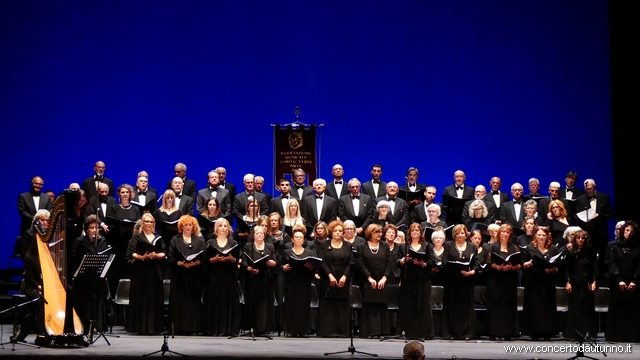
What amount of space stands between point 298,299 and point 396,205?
1.81 metres

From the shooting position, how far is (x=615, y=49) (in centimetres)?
1139

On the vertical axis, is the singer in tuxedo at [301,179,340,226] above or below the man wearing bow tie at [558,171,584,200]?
below

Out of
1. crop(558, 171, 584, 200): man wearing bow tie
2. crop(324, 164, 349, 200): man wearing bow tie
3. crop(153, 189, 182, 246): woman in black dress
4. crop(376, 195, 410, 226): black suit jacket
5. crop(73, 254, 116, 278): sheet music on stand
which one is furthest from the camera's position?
crop(558, 171, 584, 200): man wearing bow tie

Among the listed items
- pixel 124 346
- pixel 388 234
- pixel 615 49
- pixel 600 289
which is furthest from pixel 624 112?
pixel 124 346

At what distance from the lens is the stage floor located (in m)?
7.04

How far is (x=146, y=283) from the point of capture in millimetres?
8914

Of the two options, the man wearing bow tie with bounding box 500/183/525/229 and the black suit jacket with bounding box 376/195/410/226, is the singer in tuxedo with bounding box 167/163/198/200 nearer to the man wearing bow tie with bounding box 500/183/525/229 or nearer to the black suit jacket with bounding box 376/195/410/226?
the black suit jacket with bounding box 376/195/410/226

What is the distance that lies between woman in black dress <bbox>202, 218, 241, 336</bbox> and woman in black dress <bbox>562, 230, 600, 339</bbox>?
334 cm

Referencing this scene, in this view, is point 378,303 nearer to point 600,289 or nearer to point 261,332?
point 261,332

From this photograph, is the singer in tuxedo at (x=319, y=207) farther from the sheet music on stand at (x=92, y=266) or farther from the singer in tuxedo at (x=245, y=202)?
the sheet music on stand at (x=92, y=266)

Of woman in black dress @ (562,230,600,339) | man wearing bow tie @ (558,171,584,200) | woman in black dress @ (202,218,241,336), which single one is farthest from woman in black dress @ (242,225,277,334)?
man wearing bow tie @ (558,171,584,200)

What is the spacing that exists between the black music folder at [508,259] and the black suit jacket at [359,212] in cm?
162

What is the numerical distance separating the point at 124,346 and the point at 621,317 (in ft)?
16.0

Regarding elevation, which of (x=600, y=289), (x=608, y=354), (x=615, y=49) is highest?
(x=615, y=49)
